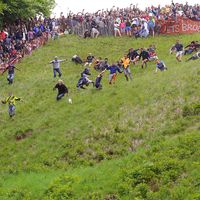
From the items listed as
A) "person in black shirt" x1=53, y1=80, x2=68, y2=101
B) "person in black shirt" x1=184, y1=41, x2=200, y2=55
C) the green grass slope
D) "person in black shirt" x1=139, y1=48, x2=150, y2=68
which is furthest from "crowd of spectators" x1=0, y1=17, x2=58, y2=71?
"person in black shirt" x1=184, y1=41, x2=200, y2=55

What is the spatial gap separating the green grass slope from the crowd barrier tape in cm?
479

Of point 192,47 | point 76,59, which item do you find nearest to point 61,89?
point 76,59

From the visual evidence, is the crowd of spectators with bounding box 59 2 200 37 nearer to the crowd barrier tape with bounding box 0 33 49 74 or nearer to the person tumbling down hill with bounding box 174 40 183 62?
the crowd barrier tape with bounding box 0 33 49 74

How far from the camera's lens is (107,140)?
81.6 ft

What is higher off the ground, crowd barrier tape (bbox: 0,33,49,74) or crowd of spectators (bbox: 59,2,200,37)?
crowd of spectators (bbox: 59,2,200,37)

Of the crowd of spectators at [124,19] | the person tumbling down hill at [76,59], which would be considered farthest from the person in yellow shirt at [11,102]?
the crowd of spectators at [124,19]

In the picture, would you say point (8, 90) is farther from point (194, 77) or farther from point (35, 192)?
point (35, 192)

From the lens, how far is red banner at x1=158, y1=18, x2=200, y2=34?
47375 mm

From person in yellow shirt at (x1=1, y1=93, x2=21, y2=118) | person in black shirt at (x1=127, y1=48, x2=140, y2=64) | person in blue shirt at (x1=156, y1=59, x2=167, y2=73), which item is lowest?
person in yellow shirt at (x1=1, y1=93, x2=21, y2=118)

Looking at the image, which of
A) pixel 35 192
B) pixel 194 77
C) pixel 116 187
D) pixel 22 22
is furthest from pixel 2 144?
pixel 22 22

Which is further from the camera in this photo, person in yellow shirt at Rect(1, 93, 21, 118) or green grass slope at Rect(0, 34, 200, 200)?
person in yellow shirt at Rect(1, 93, 21, 118)

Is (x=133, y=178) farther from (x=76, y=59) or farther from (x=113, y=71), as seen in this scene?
(x=76, y=59)

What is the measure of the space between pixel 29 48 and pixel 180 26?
14.3m

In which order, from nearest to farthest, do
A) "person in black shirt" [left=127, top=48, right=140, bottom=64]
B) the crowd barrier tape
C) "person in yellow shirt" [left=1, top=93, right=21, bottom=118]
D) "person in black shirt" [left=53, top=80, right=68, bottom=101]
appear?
"person in yellow shirt" [left=1, top=93, right=21, bottom=118] → "person in black shirt" [left=53, top=80, right=68, bottom=101] → "person in black shirt" [left=127, top=48, right=140, bottom=64] → the crowd barrier tape
